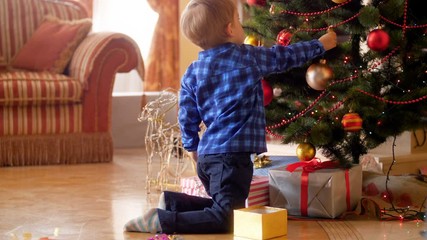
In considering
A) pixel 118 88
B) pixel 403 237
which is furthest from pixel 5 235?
pixel 118 88

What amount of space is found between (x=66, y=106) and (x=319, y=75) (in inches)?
84.6

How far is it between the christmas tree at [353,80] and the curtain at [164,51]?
9.96ft

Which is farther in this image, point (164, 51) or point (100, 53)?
point (164, 51)

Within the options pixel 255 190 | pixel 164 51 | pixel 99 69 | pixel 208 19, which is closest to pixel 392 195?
pixel 255 190

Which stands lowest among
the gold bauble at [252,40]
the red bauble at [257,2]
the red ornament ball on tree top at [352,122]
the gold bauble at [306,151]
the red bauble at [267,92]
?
the gold bauble at [306,151]

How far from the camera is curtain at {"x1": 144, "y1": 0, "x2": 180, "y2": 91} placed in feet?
19.2

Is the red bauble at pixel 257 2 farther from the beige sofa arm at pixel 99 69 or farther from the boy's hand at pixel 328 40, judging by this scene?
the beige sofa arm at pixel 99 69

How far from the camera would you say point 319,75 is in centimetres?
265

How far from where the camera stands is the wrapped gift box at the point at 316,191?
257 cm

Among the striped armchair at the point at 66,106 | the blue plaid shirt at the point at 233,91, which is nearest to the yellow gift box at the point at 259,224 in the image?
the blue plaid shirt at the point at 233,91

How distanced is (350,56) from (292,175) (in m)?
0.50

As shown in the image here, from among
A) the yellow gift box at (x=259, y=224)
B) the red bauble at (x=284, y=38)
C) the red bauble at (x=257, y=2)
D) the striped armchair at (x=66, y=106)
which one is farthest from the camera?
the striped armchair at (x=66, y=106)

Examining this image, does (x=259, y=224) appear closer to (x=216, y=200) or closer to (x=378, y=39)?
(x=216, y=200)

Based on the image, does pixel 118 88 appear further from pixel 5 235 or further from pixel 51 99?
pixel 5 235
